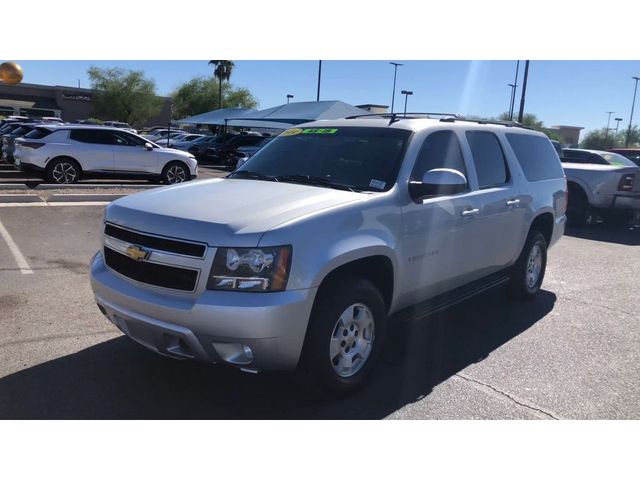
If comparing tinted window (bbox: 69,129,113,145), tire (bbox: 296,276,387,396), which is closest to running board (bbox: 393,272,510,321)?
tire (bbox: 296,276,387,396)

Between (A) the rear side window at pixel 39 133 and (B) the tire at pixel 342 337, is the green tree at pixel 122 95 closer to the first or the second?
(A) the rear side window at pixel 39 133

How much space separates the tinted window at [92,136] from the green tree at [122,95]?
55863 millimetres

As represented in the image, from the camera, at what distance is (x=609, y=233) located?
38.8 feet

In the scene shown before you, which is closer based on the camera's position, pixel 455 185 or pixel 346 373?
pixel 346 373

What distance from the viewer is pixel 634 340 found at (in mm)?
5133

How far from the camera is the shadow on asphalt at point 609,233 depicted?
10.9m

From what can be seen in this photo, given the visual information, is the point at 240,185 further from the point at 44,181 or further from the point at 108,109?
the point at 108,109

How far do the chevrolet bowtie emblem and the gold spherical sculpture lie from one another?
580cm

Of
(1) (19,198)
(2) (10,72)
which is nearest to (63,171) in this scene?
(1) (19,198)

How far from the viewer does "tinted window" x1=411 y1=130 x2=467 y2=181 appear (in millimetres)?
4328

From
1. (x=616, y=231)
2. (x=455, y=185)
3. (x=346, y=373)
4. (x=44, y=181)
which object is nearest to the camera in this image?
(x=346, y=373)

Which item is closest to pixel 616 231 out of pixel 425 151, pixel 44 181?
pixel 425 151

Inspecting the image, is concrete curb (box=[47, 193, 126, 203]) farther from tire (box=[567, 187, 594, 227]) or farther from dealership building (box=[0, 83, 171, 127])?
dealership building (box=[0, 83, 171, 127])

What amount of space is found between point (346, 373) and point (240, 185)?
63.2 inches
